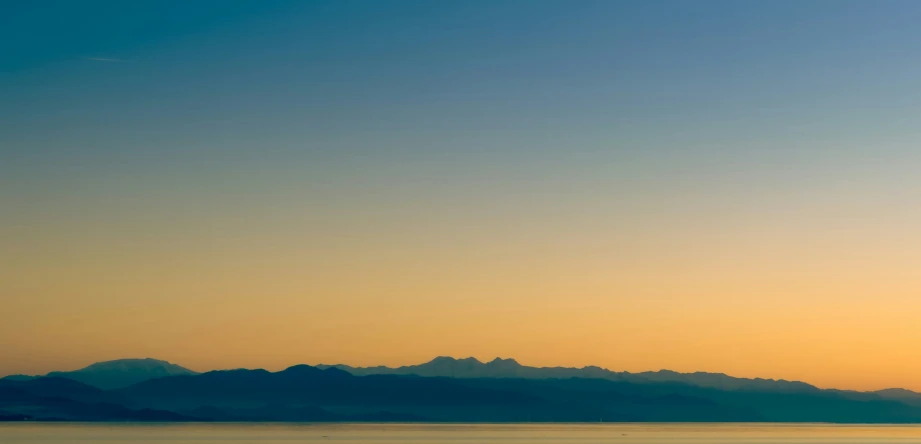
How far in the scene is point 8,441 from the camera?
200 metres

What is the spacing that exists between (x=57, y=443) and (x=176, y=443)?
21790mm

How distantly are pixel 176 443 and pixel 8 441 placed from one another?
108 feet

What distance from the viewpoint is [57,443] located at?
190625mm

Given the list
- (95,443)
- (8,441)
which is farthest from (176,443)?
(8,441)

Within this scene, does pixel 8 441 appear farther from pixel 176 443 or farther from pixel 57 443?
pixel 176 443

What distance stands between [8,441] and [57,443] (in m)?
16.1

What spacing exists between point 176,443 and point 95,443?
15.8 metres

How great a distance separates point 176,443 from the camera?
200 m

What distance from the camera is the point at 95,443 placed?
199 meters

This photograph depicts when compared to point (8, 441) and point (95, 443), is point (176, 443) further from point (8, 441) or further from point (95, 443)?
point (8, 441)

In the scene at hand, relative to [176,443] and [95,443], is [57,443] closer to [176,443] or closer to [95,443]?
[95,443]

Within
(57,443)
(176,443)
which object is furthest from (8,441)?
(176,443)

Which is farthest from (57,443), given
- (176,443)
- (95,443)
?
(176,443)
